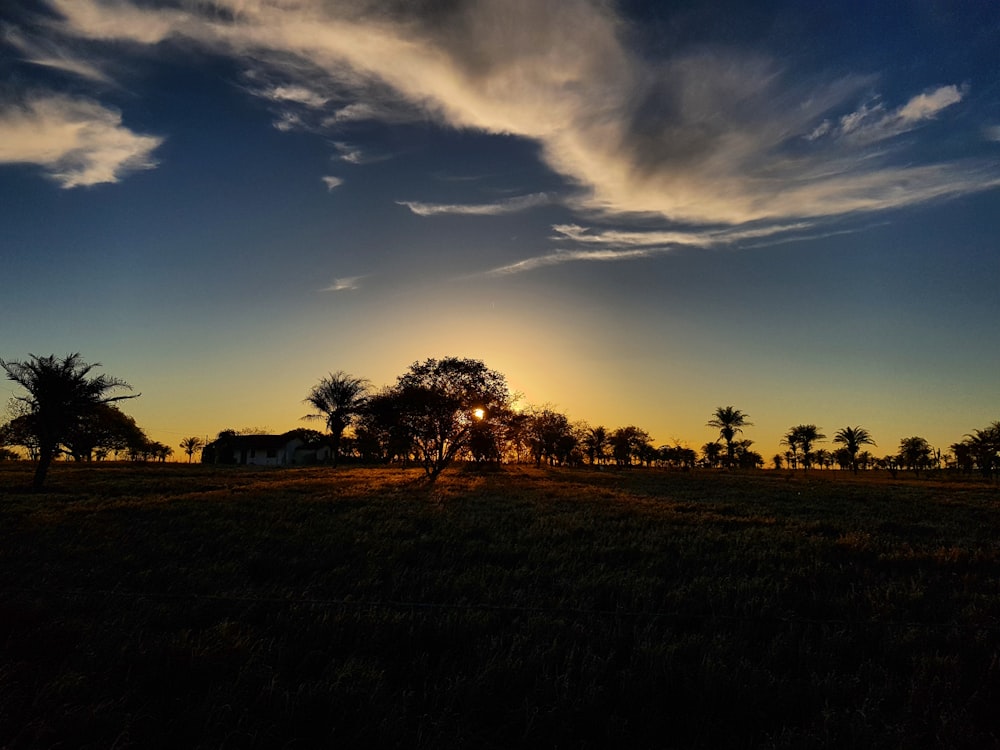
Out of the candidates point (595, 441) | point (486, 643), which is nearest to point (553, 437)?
point (595, 441)

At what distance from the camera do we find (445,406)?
133ft

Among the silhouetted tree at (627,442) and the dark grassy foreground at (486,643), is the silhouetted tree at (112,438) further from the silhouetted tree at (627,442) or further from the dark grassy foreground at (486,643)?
the silhouetted tree at (627,442)

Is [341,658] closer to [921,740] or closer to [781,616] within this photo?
[921,740]

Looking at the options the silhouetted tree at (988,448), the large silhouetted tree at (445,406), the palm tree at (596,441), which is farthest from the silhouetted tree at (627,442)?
the large silhouetted tree at (445,406)

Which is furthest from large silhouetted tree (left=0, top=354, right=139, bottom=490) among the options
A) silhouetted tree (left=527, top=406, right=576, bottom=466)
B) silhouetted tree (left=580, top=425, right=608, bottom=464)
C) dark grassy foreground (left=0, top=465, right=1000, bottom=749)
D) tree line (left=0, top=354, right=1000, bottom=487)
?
silhouetted tree (left=580, top=425, right=608, bottom=464)

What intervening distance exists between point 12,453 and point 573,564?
380 feet

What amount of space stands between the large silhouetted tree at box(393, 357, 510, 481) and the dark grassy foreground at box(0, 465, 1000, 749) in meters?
27.7

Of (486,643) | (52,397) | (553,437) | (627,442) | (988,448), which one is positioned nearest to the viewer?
(486,643)

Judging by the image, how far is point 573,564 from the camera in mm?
10258

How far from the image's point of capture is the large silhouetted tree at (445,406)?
40406mm

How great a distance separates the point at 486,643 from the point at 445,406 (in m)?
34.7

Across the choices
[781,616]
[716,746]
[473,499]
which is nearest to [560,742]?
[716,746]

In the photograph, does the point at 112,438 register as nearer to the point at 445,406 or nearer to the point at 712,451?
the point at 445,406

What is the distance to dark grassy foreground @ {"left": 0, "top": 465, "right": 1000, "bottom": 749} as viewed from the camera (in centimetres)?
425
